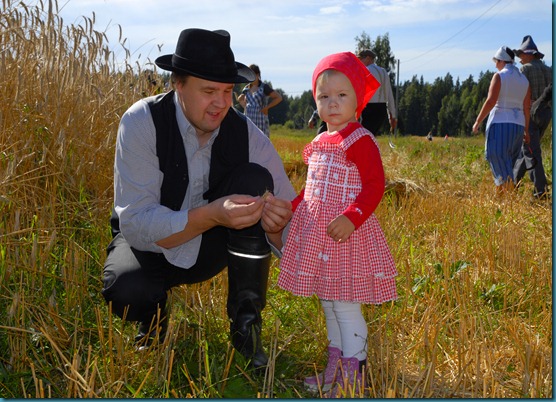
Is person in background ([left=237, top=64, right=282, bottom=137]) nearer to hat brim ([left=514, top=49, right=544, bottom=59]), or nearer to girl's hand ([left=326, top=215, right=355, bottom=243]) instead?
hat brim ([left=514, top=49, right=544, bottom=59])

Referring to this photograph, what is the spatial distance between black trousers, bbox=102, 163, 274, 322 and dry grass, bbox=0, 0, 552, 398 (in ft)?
0.37

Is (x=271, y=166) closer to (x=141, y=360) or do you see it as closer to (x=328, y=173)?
(x=328, y=173)

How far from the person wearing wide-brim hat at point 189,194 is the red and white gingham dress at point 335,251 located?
108mm

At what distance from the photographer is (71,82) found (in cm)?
337

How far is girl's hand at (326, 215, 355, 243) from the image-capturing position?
6.97 feet

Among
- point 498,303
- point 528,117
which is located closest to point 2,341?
point 498,303

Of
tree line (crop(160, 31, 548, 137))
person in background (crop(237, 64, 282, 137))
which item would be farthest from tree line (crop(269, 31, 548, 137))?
person in background (crop(237, 64, 282, 137))

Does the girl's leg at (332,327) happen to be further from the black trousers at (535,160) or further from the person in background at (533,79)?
the person in background at (533,79)

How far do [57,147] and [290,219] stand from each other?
4.90 ft

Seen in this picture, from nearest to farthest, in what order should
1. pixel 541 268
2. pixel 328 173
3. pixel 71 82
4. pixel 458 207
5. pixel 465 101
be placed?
pixel 328 173 → pixel 541 268 → pixel 71 82 → pixel 458 207 → pixel 465 101

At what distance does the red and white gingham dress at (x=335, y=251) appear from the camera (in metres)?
2.21

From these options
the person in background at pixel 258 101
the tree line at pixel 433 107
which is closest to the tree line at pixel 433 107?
the tree line at pixel 433 107

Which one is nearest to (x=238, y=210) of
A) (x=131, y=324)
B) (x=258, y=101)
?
(x=131, y=324)

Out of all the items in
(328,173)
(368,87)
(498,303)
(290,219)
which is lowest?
(498,303)
